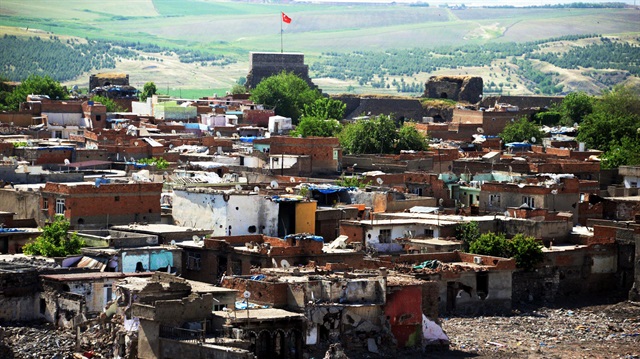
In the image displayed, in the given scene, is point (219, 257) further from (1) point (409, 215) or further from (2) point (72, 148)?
(2) point (72, 148)

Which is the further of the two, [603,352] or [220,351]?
[603,352]

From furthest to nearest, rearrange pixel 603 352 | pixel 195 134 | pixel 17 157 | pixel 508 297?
pixel 195 134
pixel 17 157
pixel 508 297
pixel 603 352

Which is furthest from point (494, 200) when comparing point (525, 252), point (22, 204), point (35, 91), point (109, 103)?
point (35, 91)

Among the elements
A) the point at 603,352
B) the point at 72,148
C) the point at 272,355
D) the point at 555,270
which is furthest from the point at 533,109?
the point at 272,355

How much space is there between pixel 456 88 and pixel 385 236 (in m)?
60.3

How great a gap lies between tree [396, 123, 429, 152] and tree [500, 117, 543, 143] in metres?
9.23

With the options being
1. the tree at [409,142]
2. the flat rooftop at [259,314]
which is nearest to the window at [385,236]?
the flat rooftop at [259,314]

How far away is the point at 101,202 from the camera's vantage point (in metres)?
47.8

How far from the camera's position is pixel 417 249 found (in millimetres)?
47469

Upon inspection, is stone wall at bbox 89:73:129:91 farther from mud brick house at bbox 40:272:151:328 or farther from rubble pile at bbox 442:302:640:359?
mud brick house at bbox 40:272:151:328

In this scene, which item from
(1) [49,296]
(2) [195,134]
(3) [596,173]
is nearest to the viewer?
(1) [49,296]

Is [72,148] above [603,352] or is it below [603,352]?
above

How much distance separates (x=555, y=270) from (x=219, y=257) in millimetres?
10949

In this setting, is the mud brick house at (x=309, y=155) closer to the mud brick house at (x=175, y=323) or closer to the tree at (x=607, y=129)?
the tree at (x=607, y=129)
